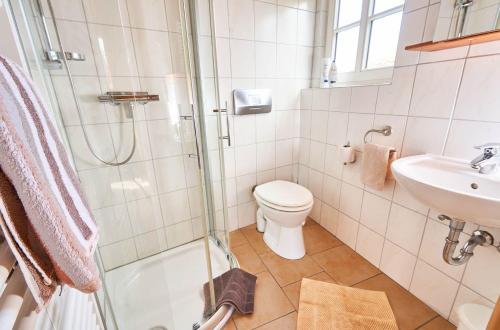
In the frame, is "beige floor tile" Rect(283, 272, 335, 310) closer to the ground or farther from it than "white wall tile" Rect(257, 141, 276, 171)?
closer to the ground

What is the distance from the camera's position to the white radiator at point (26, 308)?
0.32m

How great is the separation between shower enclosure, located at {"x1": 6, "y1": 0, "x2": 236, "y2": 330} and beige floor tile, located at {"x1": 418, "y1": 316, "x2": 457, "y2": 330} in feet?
3.46

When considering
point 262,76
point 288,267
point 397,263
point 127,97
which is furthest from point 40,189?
point 397,263

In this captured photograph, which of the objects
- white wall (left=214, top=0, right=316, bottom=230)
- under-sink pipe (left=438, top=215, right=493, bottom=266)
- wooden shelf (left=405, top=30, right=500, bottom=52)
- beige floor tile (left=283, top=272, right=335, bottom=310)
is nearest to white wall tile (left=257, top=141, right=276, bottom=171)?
white wall (left=214, top=0, right=316, bottom=230)

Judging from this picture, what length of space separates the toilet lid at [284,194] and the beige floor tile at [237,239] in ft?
1.55

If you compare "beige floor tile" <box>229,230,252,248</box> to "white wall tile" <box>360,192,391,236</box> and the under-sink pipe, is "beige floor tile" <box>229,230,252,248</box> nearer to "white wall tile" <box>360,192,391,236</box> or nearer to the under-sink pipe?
"white wall tile" <box>360,192,391,236</box>

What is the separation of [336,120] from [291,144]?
487 millimetres

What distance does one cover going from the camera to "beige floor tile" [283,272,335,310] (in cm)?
130

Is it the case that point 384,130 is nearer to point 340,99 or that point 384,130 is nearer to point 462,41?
point 340,99

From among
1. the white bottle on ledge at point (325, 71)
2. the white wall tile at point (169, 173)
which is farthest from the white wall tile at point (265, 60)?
the white wall tile at point (169, 173)

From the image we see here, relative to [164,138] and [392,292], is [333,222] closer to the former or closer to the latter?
[392,292]

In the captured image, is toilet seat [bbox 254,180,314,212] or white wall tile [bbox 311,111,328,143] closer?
toilet seat [bbox 254,180,314,212]

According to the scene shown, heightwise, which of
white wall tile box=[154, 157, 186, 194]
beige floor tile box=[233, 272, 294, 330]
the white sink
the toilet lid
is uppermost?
the white sink

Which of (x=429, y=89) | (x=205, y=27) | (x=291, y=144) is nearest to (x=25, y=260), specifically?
(x=205, y=27)
